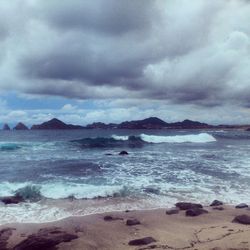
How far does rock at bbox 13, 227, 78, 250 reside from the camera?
7.95m

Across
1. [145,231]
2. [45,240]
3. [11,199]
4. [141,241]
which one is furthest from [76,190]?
[141,241]

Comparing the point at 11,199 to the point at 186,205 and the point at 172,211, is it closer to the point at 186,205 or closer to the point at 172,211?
the point at 172,211

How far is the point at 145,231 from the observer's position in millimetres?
9484

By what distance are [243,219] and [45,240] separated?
6.30m

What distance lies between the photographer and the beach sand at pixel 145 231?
27.1ft

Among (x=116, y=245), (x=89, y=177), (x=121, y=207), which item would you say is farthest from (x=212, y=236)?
(x=89, y=177)

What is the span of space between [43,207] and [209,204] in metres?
6.61

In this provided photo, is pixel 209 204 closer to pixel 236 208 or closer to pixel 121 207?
pixel 236 208

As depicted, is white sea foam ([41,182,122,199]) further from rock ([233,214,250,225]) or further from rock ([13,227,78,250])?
rock ([233,214,250,225])

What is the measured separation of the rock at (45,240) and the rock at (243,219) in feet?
17.4

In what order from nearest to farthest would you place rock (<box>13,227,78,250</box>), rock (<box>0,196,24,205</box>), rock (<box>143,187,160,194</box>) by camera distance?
rock (<box>13,227,78,250</box>) → rock (<box>0,196,24,205</box>) → rock (<box>143,187,160,194</box>)

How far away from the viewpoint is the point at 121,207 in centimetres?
1223

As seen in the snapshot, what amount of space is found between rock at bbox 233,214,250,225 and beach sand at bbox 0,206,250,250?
0.20 m

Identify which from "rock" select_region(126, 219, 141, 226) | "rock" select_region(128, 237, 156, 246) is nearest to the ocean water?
"rock" select_region(126, 219, 141, 226)
